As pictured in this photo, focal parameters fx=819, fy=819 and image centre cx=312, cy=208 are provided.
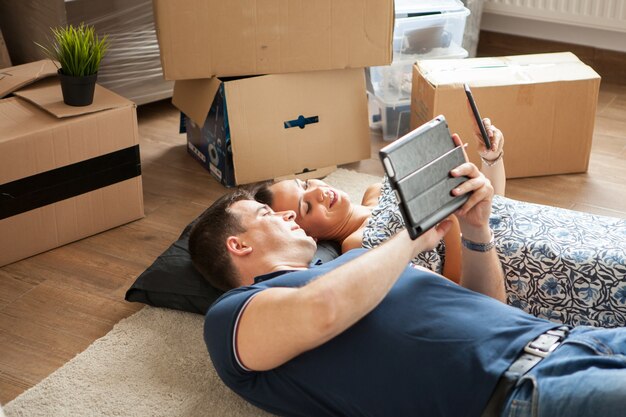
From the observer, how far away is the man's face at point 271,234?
1661 millimetres

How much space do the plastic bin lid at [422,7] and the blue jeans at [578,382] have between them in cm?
188

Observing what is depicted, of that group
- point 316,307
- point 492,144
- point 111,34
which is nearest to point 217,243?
point 316,307

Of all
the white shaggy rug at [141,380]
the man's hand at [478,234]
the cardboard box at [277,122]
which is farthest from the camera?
the cardboard box at [277,122]

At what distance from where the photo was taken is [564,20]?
3.62 m

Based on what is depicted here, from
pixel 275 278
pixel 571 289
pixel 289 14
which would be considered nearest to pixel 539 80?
pixel 289 14

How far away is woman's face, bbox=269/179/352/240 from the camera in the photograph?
1.92 metres

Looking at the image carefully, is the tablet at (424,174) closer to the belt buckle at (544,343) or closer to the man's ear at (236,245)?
the belt buckle at (544,343)

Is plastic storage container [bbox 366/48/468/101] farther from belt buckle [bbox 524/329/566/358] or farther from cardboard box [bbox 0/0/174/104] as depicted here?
belt buckle [bbox 524/329/566/358]

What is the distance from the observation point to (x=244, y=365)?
56.2 inches

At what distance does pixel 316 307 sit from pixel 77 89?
4.30 feet

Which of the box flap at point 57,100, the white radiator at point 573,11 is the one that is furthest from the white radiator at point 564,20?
the box flap at point 57,100

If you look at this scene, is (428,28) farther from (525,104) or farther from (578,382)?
(578,382)

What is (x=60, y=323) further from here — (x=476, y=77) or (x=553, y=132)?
(x=553, y=132)

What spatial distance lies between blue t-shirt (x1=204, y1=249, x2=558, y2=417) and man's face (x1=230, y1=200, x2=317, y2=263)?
0.17m
